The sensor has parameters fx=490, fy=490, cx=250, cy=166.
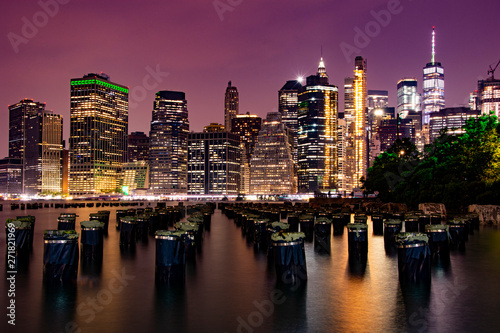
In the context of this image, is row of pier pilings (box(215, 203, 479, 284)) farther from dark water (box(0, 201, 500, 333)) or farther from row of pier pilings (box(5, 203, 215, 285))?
row of pier pilings (box(5, 203, 215, 285))

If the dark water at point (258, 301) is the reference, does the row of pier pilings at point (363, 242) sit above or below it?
above

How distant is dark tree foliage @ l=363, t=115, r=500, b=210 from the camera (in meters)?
44.7

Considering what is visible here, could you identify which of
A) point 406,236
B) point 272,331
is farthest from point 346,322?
point 406,236

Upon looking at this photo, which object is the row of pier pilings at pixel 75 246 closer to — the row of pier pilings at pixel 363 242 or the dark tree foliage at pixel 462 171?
the row of pier pilings at pixel 363 242

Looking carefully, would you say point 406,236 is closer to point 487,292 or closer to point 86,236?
point 487,292

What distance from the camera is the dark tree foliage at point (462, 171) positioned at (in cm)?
4471

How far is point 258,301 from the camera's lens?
11.7 m

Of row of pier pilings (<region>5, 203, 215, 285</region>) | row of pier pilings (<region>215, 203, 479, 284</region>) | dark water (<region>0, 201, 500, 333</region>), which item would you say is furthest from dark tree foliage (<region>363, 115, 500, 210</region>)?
row of pier pilings (<region>5, 203, 215, 285</region>)

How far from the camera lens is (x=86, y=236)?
1861 cm

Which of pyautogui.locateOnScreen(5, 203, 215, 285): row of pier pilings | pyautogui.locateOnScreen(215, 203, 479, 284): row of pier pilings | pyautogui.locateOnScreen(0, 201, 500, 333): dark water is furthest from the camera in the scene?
pyautogui.locateOnScreen(5, 203, 215, 285): row of pier pilings

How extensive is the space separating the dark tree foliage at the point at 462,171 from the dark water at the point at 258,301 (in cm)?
2889

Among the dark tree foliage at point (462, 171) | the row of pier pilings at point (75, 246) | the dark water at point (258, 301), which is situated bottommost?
the dark water at point (258, 301)

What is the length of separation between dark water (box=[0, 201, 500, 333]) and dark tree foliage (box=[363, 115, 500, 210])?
28893 mm

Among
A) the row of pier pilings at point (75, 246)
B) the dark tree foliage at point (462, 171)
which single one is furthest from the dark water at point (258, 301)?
the dark tree foliage at point (462, 171)
